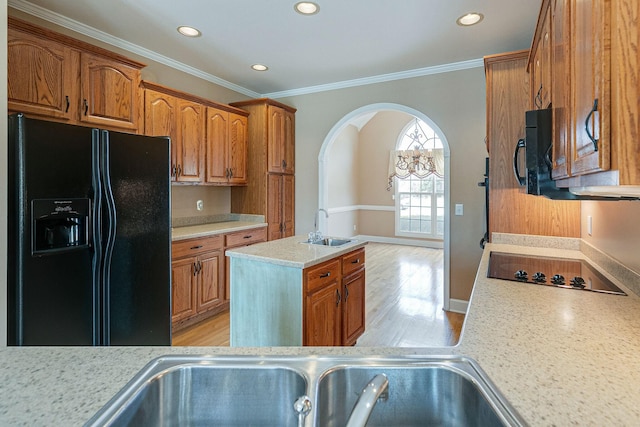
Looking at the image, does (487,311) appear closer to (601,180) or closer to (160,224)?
(601,180)

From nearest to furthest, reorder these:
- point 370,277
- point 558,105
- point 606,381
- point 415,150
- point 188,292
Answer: point 606,381 < point 558,105 < point 188,292 < point 370,277 < point 415,150

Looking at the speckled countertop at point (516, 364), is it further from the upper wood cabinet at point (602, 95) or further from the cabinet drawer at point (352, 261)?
the cabinet drawer at point (352, 261)

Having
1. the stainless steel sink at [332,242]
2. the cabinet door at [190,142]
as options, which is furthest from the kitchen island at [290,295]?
the cabinet door at [190,142]

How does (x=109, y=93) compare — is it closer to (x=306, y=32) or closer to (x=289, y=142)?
(x=306, y=32)

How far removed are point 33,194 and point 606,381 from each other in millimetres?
2334

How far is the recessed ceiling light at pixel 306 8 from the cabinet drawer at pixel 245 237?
222 centimetres

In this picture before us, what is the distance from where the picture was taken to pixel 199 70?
387 centimetres

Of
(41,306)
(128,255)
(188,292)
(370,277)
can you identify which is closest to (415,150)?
(370,277)

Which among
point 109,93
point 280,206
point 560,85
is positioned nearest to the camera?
point 560,85

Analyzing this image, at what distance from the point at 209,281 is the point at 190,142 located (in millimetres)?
1434

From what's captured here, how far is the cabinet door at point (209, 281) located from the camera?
334 cm

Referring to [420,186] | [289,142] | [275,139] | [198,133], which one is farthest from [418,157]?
[198,133]

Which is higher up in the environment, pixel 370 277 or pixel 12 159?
pixel 12 159

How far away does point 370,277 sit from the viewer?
5141 millimetres
